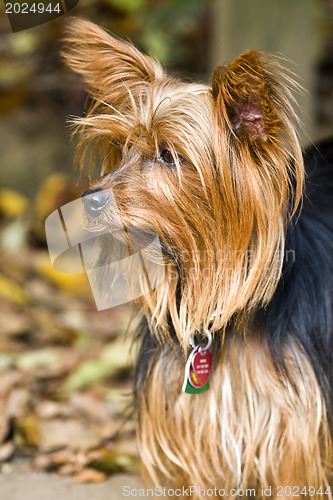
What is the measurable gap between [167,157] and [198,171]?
0.12 metres

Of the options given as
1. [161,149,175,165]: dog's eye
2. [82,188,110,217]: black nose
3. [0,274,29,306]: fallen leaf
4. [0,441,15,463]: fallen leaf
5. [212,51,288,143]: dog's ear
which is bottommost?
[0,274,29,306]: fallen leaf

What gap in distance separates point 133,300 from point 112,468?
94cm

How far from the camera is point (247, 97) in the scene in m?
1.93

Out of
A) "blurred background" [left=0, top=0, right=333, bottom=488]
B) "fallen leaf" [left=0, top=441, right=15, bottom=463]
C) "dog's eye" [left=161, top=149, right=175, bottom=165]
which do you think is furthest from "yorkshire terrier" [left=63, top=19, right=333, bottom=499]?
"fallen leaf" [left=0, top=441, right=15, bottom=463]

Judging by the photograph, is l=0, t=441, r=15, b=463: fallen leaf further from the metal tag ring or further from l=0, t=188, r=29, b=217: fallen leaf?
l=0, t=188, r=29, b=217: fallen leaf

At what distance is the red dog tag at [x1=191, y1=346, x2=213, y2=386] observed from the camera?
2.39m

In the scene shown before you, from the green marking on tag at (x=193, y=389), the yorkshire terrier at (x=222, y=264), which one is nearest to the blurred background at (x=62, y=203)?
the yorkshire terrier at (x=222, y=264)

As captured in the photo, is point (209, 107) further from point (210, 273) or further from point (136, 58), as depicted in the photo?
point (210, 273)

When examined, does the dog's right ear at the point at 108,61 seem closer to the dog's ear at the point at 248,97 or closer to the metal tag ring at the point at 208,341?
the dog's ear at the point at 248,97

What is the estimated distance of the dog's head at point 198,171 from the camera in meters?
1.99

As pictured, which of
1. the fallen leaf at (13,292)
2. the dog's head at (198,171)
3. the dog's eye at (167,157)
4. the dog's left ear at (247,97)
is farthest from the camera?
the fallen leaf at (13,292)

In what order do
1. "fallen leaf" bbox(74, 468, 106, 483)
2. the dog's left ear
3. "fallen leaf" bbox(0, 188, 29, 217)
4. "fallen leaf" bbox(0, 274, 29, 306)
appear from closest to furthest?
the dog's left ear < "fallen leaf" bbox(74, 468, 106, 483) < "fallen leaf" bbox(0, 274, 29, 306) < "fallen leaf" bbox(0, 188, 29, 217)

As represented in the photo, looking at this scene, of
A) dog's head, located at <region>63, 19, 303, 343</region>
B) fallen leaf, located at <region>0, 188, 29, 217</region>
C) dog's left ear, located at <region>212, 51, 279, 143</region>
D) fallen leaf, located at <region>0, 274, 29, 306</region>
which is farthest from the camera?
fallen leaf, located at <region>0, 188, 29, 217</region>

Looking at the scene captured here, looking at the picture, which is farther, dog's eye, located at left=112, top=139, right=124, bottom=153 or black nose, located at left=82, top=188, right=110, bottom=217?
dog's eye, located at left=112, top=139, right=124, bottom=153
